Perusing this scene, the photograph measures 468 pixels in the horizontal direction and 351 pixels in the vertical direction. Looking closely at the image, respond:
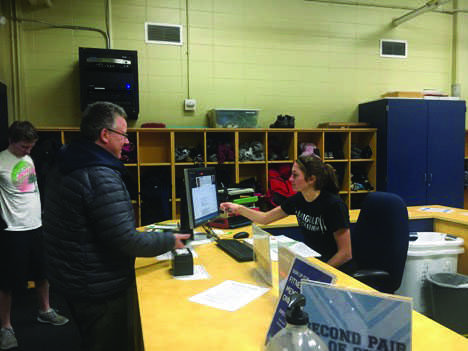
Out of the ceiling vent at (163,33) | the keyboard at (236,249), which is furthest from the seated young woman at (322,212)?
the ceiling vent at (163,33)

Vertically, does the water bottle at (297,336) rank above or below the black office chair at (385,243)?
above

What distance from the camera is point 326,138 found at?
5039 millimetres

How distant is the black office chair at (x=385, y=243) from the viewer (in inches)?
78.2

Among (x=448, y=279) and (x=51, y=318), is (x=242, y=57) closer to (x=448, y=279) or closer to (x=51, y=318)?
(x=448, y=279)

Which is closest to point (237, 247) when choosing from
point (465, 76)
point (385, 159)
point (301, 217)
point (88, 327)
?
point (301, 217)

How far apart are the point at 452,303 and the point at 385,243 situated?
94cm

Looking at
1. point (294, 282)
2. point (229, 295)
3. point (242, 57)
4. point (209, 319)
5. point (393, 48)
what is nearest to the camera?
point (294, 282)

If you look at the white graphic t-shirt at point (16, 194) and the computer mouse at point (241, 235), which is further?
the white graphic t-shirt at point (16, 194)

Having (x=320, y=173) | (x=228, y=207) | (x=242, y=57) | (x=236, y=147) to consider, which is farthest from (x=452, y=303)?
(x=242, y=57)

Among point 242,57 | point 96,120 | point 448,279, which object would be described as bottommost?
point 448,279

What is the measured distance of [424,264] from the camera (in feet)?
8.89

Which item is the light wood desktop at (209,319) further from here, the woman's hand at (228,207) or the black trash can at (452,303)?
the black trash can at (452,303)

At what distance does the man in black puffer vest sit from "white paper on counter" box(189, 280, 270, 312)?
30 cm

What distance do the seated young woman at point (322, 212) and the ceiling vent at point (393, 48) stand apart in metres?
3.86
